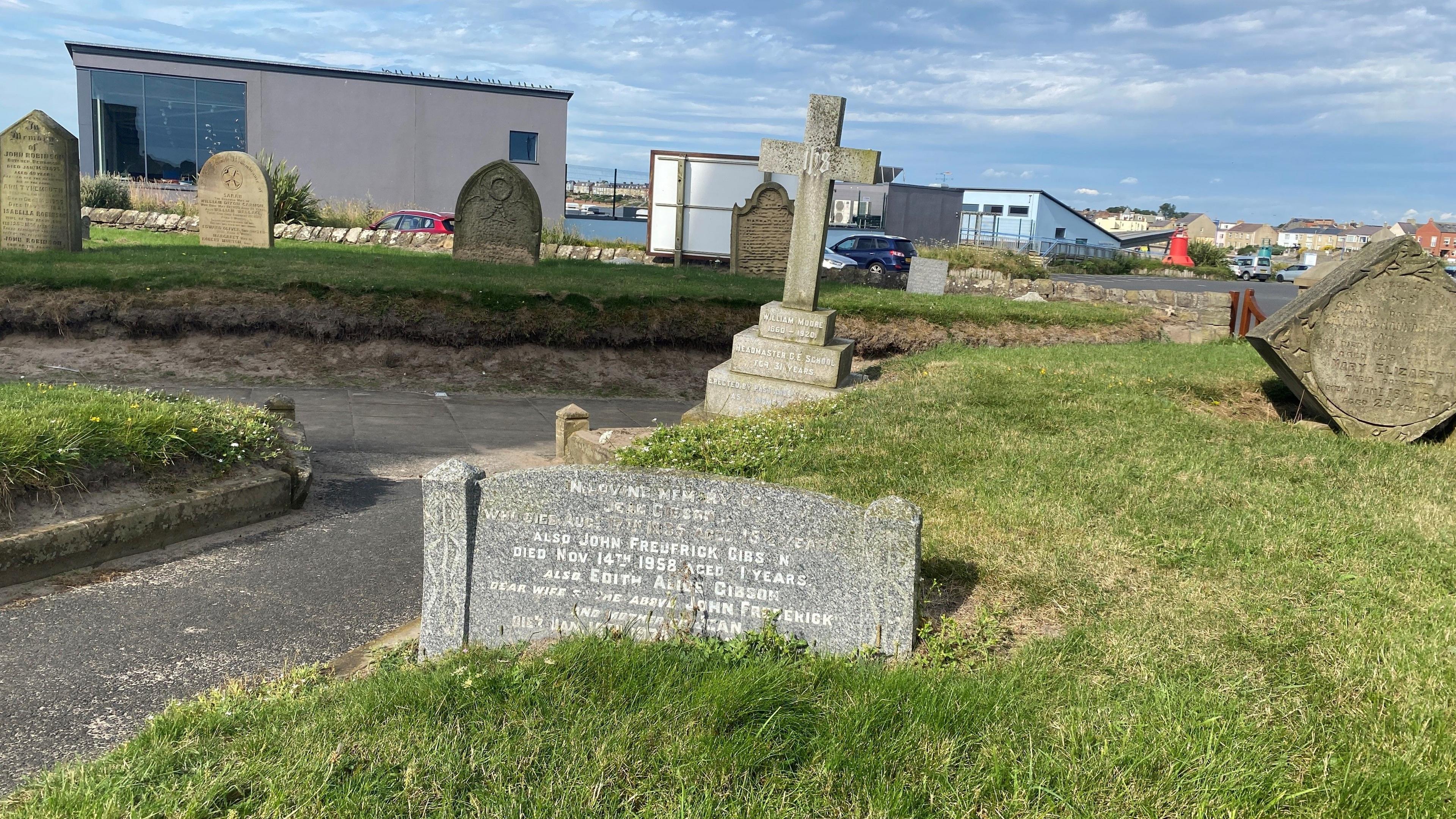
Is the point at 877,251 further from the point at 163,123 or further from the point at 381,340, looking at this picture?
the point at 163,123

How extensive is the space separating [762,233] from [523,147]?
2046 cm

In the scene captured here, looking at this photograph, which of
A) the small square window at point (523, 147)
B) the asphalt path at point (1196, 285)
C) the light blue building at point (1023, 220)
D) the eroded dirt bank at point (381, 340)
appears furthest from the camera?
the light blue building at point (1023, 220)

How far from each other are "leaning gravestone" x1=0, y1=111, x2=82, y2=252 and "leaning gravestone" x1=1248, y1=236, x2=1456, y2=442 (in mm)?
16652

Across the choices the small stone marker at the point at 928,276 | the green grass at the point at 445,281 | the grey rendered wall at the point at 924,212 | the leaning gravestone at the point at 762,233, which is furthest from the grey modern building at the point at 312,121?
the grey rendered wall at the point at 924,212

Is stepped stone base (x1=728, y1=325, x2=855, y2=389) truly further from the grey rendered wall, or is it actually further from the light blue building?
the grey rendered wall

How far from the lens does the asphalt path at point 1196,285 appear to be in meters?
30.0

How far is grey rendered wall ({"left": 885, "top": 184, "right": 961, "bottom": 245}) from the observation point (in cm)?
5712

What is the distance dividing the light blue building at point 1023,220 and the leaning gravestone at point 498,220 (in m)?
39.3

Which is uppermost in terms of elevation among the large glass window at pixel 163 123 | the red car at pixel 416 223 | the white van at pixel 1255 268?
the large glass window at pixel 163 123

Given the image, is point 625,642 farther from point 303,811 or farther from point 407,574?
point 407,574

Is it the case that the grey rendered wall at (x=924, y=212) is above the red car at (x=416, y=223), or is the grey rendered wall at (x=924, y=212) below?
above

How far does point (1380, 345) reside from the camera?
735 centimetres

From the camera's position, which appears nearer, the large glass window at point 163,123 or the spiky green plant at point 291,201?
the spiky green plant at point 291,201

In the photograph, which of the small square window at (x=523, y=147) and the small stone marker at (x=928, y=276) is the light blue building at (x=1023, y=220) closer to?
the small square window at (x=523, y=147)
